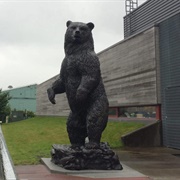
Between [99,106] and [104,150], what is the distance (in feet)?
2.84

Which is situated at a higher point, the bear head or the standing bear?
the bear head

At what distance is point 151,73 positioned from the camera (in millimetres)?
13164

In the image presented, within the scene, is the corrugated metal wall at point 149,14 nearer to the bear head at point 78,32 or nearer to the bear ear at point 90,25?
the bear ear at point 90,25

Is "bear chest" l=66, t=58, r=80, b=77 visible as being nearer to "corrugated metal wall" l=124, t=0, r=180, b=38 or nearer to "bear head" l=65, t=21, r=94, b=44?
"bear head" l=65, t=21, r=94, b=44

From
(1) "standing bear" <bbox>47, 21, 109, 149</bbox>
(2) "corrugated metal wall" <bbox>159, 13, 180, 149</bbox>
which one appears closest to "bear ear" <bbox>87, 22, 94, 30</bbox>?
(1) "standing bear" <bbox>47, 21, 109, 149</bbox>

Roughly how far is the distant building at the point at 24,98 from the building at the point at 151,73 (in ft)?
111

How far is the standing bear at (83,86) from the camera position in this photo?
238 inches

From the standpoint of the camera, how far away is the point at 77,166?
19.0 feet

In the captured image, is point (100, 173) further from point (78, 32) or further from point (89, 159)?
point (78, 32)

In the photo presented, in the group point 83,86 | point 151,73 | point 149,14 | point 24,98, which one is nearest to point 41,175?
point 83,86

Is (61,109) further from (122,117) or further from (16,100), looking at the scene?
(16,100)

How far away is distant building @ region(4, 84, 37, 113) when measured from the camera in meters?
50.4

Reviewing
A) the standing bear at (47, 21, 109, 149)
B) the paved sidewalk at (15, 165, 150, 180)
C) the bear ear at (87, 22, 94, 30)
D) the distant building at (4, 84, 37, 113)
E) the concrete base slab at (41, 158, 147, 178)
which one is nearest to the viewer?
the paved sidewalk at (15, 165, 150, 180)

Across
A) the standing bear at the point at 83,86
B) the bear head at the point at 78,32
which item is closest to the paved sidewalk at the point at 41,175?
the standing bear at the point at 83,86
